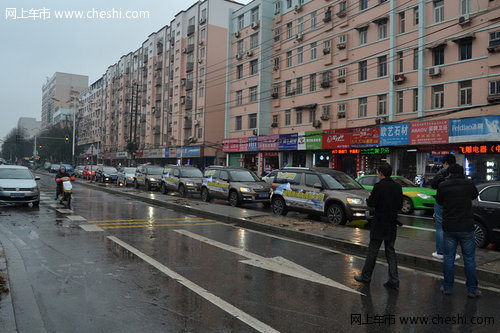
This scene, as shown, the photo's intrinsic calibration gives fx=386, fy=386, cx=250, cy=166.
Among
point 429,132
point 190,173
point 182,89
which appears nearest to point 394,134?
point 429,132

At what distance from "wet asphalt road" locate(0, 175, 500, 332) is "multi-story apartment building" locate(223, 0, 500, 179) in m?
13.8

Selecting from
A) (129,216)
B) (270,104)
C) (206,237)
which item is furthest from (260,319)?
(270,104)

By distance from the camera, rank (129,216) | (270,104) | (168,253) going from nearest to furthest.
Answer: (168,253), (129,216), (270,104)

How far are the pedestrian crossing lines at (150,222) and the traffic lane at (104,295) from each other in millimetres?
2573

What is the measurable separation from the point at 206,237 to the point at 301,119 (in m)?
25.6

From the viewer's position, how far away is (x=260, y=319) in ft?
13.8

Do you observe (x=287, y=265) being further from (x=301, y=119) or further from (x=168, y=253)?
(x=301, y=119)

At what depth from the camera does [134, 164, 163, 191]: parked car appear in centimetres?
2416

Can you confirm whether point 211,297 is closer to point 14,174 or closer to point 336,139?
point 14,174

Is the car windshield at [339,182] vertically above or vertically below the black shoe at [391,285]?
above

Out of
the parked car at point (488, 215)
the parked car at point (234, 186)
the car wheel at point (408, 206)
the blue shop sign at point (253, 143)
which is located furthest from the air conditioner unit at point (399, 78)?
the parked car at point (488, 215)

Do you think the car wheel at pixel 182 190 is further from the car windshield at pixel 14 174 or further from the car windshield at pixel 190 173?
the car windshield at pixel 14 174

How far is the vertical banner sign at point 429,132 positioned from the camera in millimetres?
22172

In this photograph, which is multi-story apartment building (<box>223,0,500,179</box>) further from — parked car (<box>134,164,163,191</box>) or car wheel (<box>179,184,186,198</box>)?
car wheel (<box>179,184,186,198</box>)
